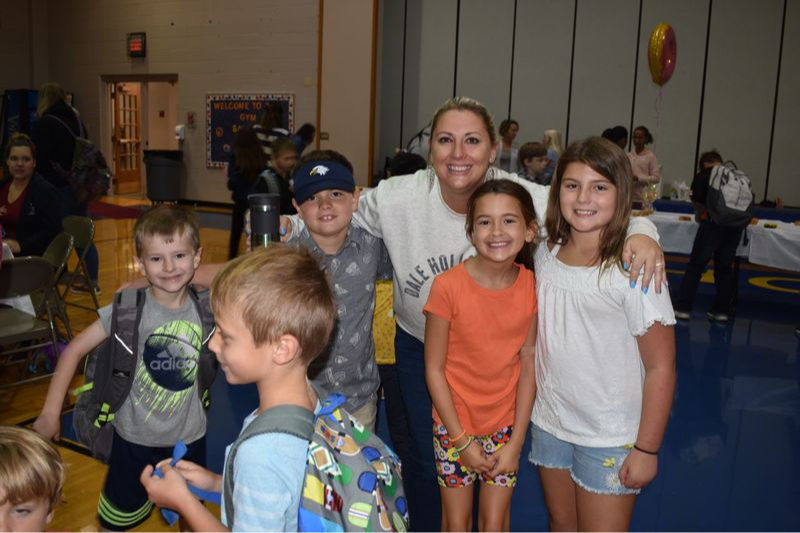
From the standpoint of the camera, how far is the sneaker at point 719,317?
639 cm

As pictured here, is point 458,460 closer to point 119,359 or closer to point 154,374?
point 154,374

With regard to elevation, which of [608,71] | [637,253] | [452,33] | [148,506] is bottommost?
[148,506]

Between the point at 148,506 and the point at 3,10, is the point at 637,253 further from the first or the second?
the point at 3,10

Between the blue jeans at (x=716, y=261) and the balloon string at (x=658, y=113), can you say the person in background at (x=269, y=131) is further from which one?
the balloon string at (x=658, y=113)

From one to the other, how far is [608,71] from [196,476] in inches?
427

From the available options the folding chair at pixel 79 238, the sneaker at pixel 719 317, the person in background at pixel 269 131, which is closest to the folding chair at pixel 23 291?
the folding chair at pixel 79 238

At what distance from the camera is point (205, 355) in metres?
2.12

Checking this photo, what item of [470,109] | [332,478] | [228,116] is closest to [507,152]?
[228,116]

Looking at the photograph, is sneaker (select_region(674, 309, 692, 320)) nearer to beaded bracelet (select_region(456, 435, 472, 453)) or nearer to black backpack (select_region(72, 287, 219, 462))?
beaded bracelet (select_region(456, 435, 472, 453))

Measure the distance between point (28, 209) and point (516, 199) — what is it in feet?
12.6

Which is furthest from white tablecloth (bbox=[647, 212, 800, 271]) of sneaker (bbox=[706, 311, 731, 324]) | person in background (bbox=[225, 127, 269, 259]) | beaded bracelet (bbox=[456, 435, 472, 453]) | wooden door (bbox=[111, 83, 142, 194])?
wooden door (bbox=[111, 83, 142, 194])

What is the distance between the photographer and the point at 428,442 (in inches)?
86.0

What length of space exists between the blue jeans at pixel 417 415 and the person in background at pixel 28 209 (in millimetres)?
3297

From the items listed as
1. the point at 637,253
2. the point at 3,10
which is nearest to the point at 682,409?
the point at 637,253
